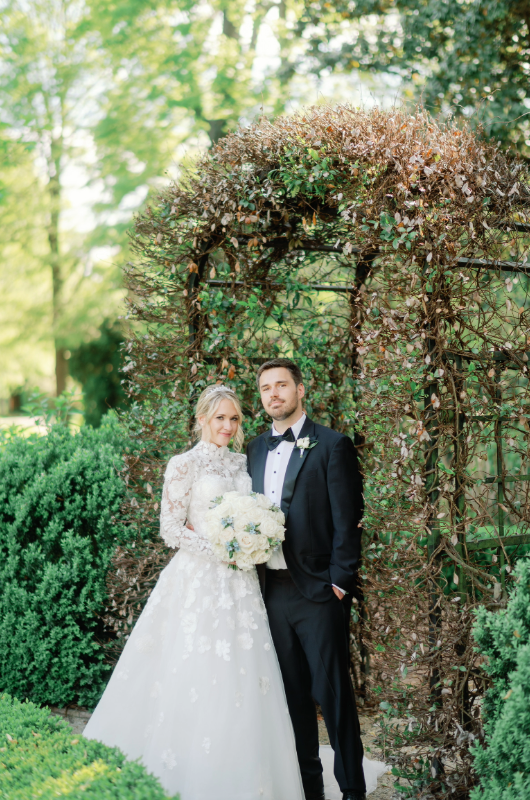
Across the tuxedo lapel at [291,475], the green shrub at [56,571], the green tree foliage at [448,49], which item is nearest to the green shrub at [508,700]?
the tuxedo lapel at [291,475]

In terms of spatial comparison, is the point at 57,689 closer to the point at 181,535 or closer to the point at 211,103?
the point at 181,535

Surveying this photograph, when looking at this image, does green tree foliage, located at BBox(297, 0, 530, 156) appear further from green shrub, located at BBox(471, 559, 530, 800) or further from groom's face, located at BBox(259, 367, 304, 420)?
green shrub, located at BBox(471, 559, 530, 800)

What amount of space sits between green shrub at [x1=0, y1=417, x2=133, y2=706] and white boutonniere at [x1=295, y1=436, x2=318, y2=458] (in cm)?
164

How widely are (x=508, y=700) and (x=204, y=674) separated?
1.42 meters

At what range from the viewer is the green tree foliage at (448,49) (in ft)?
25.6

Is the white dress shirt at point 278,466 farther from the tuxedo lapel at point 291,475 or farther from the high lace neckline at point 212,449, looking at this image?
the high lace neckline at point 212,449

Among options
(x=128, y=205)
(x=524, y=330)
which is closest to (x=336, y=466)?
(x=524, y=330)

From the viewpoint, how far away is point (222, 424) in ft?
12.0

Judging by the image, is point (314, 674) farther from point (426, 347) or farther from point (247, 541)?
point (426, 347)

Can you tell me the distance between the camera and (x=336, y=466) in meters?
3.43

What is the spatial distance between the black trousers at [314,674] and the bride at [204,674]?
0.36 ft

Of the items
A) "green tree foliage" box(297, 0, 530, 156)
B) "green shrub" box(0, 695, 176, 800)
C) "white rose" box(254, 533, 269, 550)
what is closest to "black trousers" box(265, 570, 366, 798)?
"white rose" box(254, 533, 269, 550)

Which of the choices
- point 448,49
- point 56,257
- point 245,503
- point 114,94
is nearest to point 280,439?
point 245,503

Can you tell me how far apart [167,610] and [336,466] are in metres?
1.21
